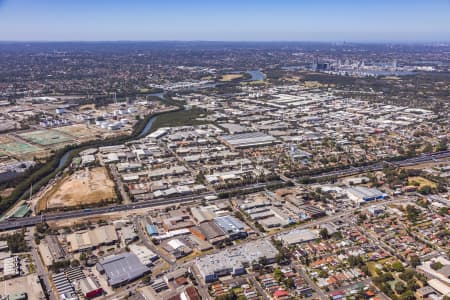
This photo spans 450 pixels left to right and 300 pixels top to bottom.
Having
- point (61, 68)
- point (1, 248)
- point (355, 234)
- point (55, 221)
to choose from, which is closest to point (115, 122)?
point (55, 221)

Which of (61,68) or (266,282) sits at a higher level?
(61,68)

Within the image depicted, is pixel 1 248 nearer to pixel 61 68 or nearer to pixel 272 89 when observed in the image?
pixel 272 89

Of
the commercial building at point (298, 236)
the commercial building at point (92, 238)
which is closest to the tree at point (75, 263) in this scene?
the commercial building at point (92, 238)

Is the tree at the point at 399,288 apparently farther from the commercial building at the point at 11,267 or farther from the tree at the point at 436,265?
the commercial building at the point at 11,267

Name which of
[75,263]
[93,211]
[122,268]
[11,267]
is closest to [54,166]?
[93,211]

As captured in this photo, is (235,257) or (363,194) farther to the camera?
(363,194)

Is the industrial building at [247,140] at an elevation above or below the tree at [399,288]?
above

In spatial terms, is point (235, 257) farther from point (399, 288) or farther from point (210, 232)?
point (399, 288)
